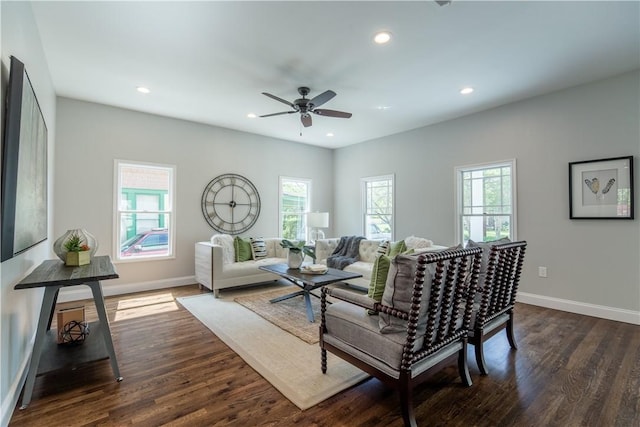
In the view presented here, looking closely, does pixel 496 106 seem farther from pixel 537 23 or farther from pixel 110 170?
pixel 110 170

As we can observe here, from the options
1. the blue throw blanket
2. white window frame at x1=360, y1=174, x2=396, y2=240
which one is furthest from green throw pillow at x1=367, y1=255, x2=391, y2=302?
white window frame at x1=360, y1=174, x2=396, y2=240

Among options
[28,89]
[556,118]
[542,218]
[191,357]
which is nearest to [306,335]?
[191,357]

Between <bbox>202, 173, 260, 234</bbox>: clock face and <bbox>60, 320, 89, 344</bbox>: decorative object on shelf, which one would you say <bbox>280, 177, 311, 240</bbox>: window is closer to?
<bbox>202, 173, 260, 234</bbox>: clock face

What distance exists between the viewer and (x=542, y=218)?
4242 mm

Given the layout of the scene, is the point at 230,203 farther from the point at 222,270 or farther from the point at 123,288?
the point at 123,288

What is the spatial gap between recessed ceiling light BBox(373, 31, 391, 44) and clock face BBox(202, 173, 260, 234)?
387 cm

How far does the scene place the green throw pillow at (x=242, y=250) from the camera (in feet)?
16.9

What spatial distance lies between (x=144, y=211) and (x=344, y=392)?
4398mm

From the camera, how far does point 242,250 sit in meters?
5.20

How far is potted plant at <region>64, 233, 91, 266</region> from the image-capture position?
2578 millimetres

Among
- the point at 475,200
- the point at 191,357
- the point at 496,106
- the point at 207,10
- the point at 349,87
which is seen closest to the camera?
the point at 207,10

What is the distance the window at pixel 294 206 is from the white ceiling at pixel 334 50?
250 centimetres

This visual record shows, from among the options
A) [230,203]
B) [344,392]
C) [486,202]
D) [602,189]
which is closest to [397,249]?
[486,202]

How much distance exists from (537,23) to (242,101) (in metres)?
3.49
